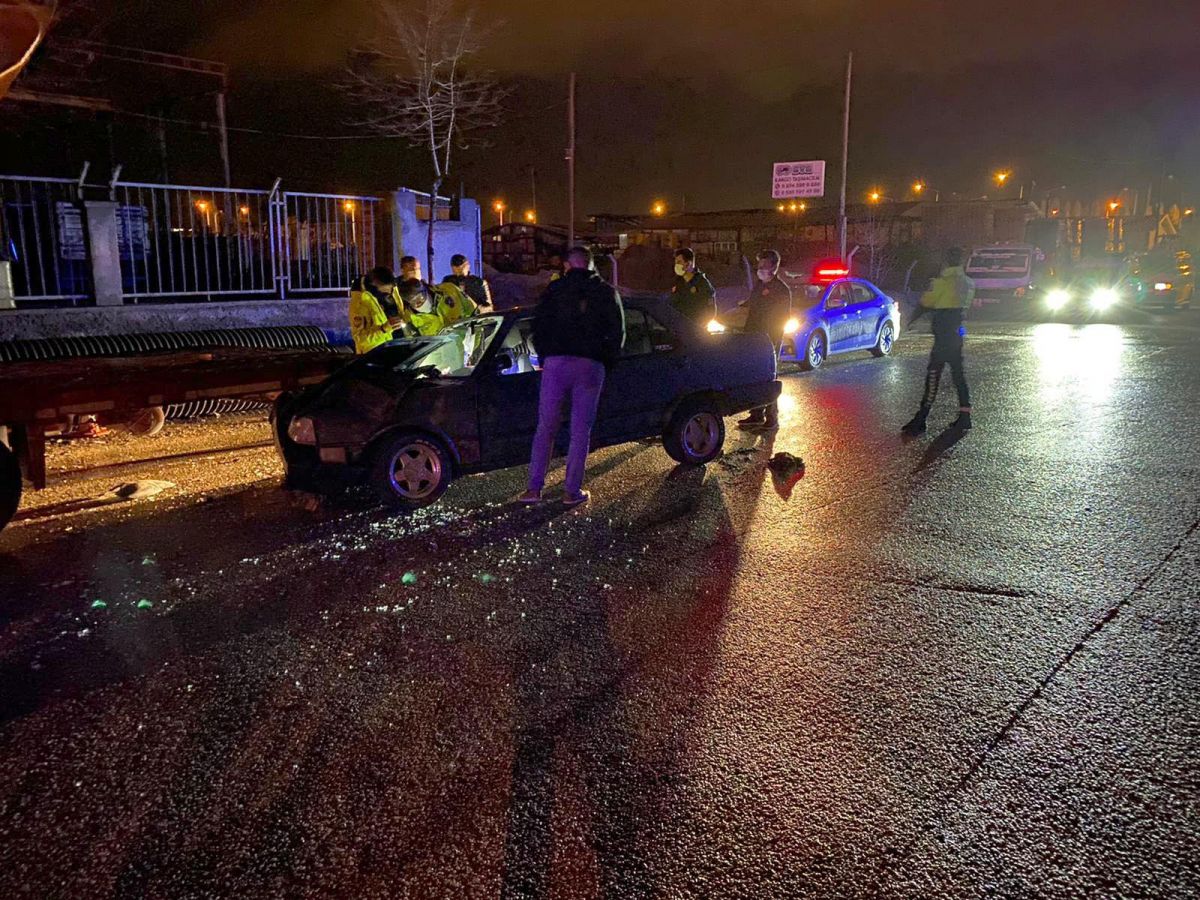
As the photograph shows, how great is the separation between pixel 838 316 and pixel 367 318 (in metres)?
8.72

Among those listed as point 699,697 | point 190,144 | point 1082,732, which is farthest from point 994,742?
point 190,144

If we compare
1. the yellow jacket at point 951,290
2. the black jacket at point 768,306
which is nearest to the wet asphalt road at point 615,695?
the yellow jacket at point 951,290

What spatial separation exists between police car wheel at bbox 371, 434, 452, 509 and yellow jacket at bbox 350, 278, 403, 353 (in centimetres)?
239

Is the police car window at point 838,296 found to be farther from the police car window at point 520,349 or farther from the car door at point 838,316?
the police car window at point 520,349

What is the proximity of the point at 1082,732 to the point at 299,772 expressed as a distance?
290 centimetres

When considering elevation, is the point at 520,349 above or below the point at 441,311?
below

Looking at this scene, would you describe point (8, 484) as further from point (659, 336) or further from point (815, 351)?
point (815, 351)

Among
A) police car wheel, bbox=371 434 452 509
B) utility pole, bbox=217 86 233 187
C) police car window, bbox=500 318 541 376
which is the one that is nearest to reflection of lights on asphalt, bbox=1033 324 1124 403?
police car window, bbox=500 318 541 376

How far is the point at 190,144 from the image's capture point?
33.1 metres

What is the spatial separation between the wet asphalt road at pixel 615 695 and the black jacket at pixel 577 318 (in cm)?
118

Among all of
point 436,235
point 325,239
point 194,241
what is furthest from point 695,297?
point 436,235

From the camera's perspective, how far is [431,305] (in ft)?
32.9

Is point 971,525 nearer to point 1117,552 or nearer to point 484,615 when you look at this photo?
point 1117,552

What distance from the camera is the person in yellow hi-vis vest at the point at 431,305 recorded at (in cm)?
939
